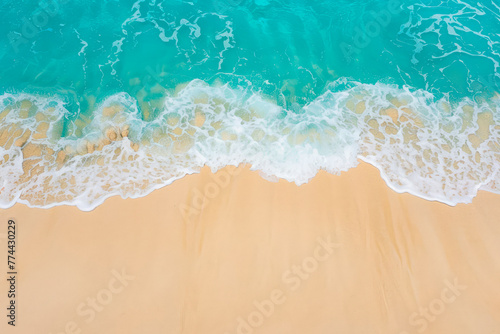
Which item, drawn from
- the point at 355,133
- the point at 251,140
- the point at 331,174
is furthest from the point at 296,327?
the point at 355,133

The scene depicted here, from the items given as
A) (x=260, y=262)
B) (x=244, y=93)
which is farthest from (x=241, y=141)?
(x=260, y=262)

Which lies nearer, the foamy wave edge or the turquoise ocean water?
the foamy wave edge

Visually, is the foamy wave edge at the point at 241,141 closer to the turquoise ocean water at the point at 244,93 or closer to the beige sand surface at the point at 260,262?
the turquoise ocean water at the point at 244,93

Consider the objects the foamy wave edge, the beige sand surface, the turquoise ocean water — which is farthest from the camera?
the turquoise ocean water

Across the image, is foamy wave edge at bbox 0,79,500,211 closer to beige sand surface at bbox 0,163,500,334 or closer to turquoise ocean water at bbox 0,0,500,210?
turquoise ocean water at bbox 0,0,500,210

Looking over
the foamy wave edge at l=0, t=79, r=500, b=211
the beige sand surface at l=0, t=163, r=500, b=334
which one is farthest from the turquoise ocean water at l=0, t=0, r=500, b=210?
the beige sand surface at l=0, t=163, r=500, b=334

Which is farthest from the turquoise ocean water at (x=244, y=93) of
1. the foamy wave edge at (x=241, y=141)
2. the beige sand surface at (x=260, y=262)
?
the beige sand surface at (x=260, y=262)

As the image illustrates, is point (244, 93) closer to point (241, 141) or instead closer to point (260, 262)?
point (241, 141)
